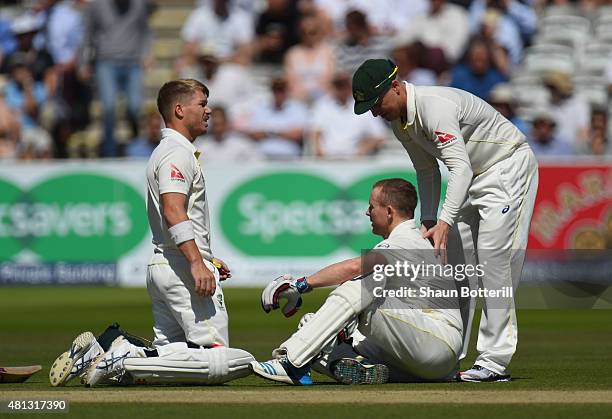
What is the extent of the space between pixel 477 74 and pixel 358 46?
1.91m

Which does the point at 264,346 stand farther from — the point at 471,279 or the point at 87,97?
the point at 87,97

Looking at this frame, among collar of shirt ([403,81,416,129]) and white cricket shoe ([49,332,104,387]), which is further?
collar of shirt ([403,81,416,129])

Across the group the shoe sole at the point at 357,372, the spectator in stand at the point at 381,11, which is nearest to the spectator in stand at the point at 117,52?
the spectator in stand at the point at 381,11

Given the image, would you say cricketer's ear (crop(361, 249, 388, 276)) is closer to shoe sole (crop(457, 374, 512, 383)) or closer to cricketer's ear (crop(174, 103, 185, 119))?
shoe sole (crop(457, 374, 512, 383))

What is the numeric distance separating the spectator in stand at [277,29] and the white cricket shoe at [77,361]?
12764 millimetres

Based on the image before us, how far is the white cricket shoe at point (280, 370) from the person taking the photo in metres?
7.00

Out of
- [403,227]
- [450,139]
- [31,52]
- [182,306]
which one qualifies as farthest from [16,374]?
[31,52]

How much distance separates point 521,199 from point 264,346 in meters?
3.10

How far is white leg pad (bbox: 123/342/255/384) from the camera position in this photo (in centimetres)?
704

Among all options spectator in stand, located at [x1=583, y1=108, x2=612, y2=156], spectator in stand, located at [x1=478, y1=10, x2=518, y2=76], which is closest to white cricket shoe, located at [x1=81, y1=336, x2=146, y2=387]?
spectator in stand, located at [x1=583, y1=108, x2=612, y2=156]

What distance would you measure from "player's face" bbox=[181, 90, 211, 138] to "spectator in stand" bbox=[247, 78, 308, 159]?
34.1ft

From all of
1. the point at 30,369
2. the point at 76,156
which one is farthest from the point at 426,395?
the point at 76,156

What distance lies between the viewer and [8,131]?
19.9 m

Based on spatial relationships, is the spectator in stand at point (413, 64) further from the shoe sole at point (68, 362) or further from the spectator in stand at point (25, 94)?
the shoe sole at point (68, 362)
